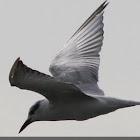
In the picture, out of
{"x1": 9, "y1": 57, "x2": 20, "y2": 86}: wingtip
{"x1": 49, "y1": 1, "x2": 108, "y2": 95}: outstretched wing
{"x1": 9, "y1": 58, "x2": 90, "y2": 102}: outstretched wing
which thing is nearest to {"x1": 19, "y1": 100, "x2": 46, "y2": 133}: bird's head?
{"x1": 9, "y1": 58, "x2": 90, "y2": 102}: outstretched wing

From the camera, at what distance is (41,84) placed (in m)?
8.48

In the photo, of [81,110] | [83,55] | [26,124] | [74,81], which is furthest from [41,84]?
[83,55]

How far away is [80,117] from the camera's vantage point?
9.61 m

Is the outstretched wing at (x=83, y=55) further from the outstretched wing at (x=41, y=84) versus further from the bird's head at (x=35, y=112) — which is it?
the outstretched wing at (x=41, y=84)

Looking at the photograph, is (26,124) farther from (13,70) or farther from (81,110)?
(13,70)

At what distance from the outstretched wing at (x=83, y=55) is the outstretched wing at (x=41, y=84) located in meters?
1.44

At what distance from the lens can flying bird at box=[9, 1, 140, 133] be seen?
8.32 metres

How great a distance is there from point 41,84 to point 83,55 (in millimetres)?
3591

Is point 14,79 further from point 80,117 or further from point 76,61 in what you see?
point 76,61

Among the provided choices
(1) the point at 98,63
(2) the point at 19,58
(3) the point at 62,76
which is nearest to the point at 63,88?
(2) the point at 19,58

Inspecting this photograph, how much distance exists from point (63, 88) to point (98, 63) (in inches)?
113

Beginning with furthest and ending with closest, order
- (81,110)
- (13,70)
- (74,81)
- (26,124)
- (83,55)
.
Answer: (83,55), (74,81), (26,124), (81,110), (13,70)

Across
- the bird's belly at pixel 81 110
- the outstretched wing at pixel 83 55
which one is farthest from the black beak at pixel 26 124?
the outstretched wing at pixel 83 55

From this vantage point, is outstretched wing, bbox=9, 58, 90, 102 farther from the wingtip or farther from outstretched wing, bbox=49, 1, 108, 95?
outstretched wing, bbox=49, 1, 108, 95
